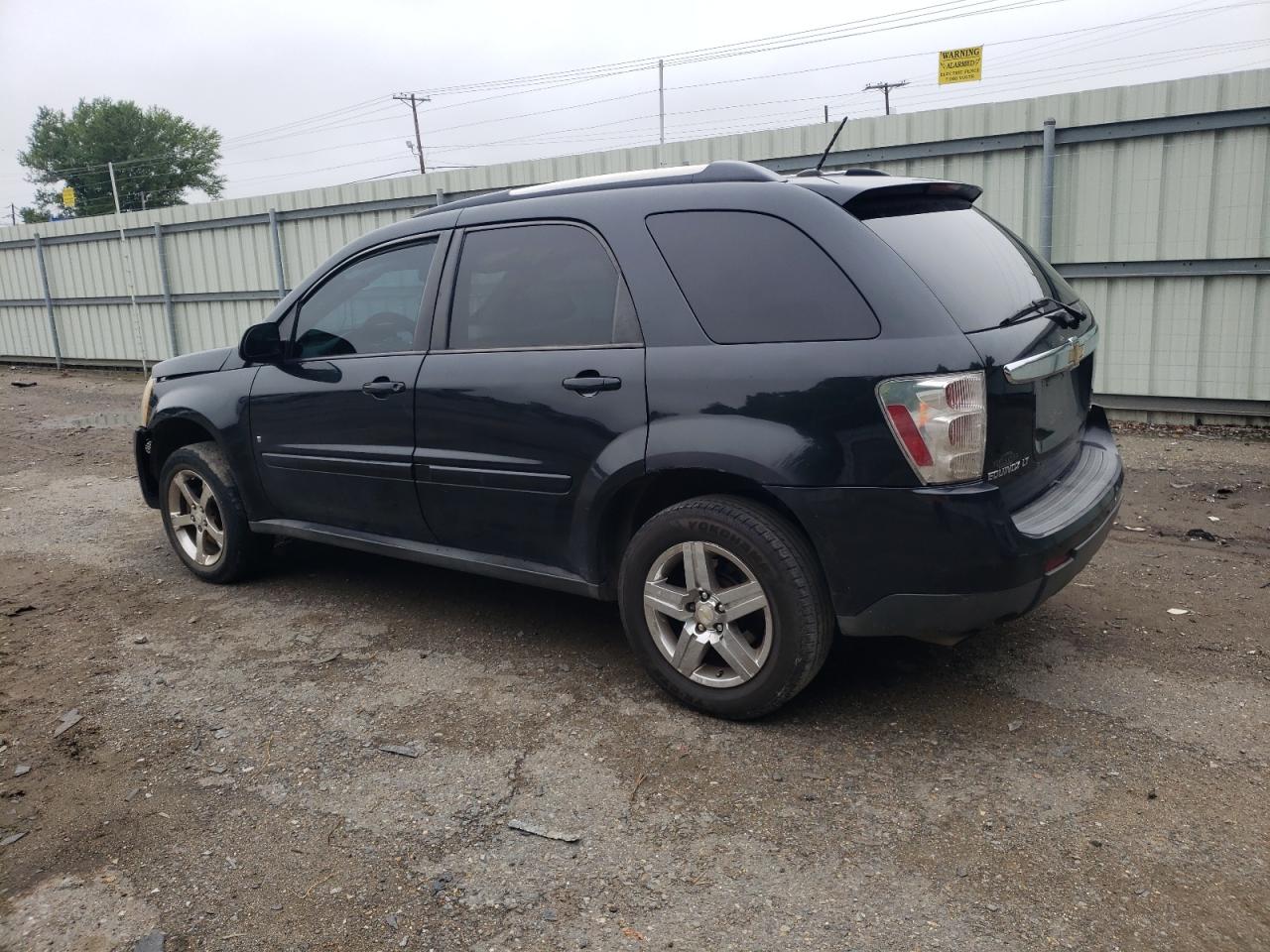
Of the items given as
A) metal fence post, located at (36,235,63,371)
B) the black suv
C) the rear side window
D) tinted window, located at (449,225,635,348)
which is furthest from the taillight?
metal fence post, located at (36,235,63,371)

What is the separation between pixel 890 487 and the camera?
295 cm

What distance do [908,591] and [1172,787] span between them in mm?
939

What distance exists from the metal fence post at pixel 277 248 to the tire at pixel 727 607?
12184 mm

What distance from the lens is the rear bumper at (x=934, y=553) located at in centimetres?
291

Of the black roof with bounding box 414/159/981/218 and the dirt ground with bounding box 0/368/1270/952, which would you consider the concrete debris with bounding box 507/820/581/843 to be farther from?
the black roof with bounding box 414/159/981/218

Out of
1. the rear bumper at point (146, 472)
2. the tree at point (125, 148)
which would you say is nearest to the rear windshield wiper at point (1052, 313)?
the rear bumper at point (146, 472)

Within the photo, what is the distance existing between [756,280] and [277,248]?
494 inches

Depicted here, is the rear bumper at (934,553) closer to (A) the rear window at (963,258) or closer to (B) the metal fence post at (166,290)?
(A) the rear window at (963,258)

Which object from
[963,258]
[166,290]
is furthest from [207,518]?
[166,290]

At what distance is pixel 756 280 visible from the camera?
10.7 ft

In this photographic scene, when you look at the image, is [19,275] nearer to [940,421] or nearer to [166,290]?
[166,290]

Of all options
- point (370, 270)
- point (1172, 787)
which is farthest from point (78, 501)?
point (1172, 787)

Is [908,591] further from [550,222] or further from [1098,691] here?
[550,222]

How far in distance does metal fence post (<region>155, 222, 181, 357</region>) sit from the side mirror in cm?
1251
